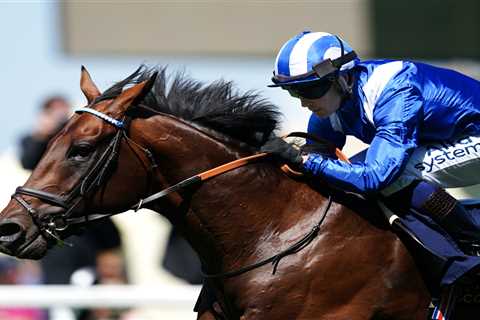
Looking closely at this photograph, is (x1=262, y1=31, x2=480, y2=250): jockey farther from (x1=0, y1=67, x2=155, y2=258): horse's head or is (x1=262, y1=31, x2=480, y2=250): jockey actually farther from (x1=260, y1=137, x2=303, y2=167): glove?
(x1=0, y1=67, x2=155, y2=258): horse's head

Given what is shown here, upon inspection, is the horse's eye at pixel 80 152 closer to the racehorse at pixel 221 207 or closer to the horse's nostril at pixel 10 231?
the racehorse at pixel 221 207

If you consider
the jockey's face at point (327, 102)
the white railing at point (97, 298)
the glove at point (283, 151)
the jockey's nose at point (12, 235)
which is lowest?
the white railing at point (97, 298)

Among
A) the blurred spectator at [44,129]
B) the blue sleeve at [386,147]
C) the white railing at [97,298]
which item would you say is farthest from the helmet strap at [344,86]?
the blurred spectator at [44,129]

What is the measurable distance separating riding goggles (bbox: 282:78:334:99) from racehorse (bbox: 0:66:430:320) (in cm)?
21

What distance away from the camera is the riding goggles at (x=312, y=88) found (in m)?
4.34

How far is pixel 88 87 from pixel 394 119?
4.10 ft

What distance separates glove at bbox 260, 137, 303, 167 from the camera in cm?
436

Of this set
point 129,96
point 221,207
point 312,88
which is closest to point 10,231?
point 129,96

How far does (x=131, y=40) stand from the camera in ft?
43.1

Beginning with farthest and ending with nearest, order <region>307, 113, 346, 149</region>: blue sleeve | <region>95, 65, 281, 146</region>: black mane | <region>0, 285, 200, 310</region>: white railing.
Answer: <region>0, 285, 200, 310</region>: white railing → <region>307, 113, 346, 149</region>: blue sleeve → <region>95, 65, 281, 146</region>: black mane

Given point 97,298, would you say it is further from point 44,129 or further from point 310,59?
point 310,59

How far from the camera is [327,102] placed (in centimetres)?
442

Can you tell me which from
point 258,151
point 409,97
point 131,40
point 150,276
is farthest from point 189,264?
point 131,40

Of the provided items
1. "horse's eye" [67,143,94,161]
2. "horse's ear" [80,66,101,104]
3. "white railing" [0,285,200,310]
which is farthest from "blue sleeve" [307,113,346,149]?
"white railing" [0,285,200,310]
